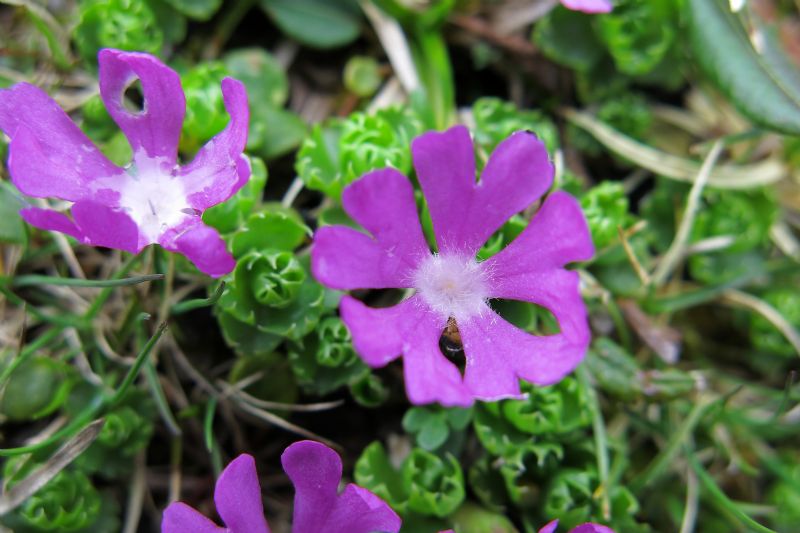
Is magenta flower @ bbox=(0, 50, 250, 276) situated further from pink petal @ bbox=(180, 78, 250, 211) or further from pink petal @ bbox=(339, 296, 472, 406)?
pink petal @ bbox=(339, 296, 472, 406)

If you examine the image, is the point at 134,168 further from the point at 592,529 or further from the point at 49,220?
the point at 592,529

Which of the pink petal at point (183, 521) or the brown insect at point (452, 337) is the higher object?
the brown insect at point (452, 337)

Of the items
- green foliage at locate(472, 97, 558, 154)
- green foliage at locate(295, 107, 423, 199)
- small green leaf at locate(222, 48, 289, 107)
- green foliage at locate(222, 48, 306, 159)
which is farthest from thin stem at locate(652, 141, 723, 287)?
small green leaf at locate(222, 48, 289, 107)

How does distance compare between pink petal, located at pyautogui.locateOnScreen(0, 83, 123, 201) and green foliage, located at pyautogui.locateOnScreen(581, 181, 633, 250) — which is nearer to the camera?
pink petal, located at pyautogui.locateOnScreen(0, 83, 123, 201)

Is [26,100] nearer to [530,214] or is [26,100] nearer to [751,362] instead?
[530,214]

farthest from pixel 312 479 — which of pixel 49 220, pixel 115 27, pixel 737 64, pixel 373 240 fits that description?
pixel 737 64

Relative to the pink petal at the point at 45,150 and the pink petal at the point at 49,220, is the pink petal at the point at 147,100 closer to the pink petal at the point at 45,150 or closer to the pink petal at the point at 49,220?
the pink petal at the point at 45,150

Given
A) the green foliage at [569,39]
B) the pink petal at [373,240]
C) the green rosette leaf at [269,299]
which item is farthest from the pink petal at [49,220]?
the green foliage at [569,39]
